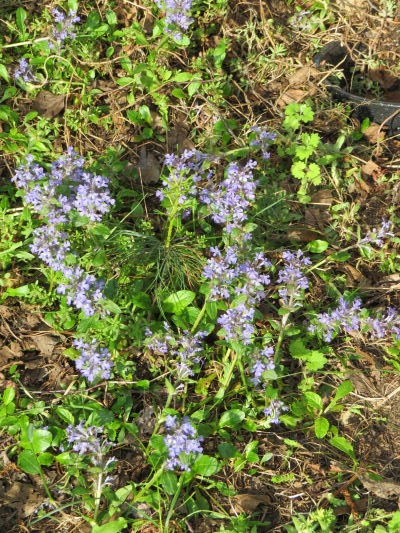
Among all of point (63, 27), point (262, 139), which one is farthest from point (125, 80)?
point (262, 139)

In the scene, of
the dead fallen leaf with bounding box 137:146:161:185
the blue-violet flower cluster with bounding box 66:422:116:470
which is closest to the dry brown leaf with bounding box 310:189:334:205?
the dead fallen leaf with bounding box 137:146:161:185

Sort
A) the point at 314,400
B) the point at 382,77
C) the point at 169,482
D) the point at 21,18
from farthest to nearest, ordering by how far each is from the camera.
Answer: the point at 382,77 < the point at 21,18 < the point at 314,400 < the point at 169,482

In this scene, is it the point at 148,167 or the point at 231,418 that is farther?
the point at 148,167

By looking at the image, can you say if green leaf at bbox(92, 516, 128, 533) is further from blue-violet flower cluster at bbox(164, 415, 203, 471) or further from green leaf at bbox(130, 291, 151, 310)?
green leaf at bbox(130, 291, 151, 310)

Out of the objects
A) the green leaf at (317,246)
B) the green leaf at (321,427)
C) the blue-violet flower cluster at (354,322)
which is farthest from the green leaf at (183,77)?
the green leaf at (321,427)

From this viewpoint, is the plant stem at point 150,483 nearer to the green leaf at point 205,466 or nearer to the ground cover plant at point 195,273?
the ground cover plant at point 195,273

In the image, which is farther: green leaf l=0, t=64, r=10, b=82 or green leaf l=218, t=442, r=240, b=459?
green leaf l=0, t=64, r=10, b=82

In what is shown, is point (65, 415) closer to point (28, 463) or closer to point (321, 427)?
point (28, 463)

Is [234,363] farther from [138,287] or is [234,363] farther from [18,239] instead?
[18,239]
